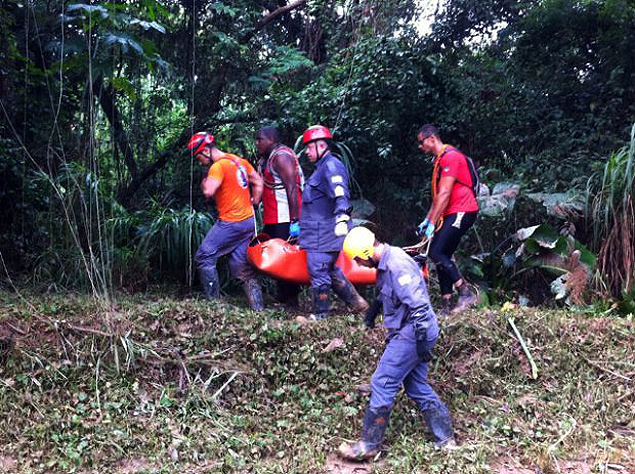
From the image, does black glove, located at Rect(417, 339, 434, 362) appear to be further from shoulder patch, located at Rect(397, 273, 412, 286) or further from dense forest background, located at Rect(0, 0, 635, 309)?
dense forest background, located at Rect(0, 0, 635, 309)

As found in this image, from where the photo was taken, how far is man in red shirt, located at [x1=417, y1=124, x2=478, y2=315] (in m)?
6.39

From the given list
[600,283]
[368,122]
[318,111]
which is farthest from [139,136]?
[600,283]

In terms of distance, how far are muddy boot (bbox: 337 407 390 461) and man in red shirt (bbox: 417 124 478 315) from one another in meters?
2.07

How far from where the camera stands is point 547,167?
9.03 metres

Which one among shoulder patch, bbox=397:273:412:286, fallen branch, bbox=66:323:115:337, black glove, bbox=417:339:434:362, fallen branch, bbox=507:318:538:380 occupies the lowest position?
fallen branch, bbox=507:318:538:380

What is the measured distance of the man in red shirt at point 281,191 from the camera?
263 inches

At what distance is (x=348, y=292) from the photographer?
651 cm

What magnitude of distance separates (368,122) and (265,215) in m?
2.74

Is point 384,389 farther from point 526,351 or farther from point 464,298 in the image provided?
point 464,298

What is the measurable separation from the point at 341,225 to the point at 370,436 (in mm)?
1942

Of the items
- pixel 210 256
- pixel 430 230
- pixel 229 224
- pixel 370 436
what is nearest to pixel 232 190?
pixel 229 224

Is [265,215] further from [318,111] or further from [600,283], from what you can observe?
[600,283]

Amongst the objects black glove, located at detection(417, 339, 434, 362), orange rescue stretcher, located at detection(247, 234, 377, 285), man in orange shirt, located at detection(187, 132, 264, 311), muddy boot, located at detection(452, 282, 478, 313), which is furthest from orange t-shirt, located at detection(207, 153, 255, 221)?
black glove, located at detection(417, 339, 434, 362)

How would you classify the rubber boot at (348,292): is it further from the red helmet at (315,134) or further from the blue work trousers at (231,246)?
the red helmet at (315,134)
